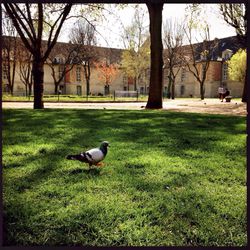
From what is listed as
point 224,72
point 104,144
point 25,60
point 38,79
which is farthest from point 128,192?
point 224,72

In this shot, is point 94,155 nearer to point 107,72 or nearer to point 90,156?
point 90,156

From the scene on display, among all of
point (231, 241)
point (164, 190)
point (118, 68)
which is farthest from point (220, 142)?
point (118, 68)

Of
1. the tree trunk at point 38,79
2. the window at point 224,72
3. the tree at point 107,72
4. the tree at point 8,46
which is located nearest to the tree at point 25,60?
the tree at point 8,46

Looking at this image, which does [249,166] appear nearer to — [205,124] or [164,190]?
[164,190]

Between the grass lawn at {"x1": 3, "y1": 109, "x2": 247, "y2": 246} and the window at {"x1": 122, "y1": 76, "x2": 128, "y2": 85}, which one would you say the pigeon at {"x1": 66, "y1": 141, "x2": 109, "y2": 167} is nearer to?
the grass lawn at {"x1": 3, "y1": 109, "x2": 247, "y2": 246}

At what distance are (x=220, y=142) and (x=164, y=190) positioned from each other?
115 inches

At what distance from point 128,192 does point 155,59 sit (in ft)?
38.1

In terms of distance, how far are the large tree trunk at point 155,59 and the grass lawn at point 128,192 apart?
326 inches

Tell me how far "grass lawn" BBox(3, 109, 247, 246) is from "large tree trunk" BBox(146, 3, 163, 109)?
829cm

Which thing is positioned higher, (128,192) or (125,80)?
(125,80)

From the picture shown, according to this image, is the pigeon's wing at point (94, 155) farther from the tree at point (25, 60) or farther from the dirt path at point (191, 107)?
the tree at point (25, 60)

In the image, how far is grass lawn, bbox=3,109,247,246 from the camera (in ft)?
9.41

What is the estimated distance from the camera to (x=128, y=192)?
3691 millimetres

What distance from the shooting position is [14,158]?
4969 millimetres
